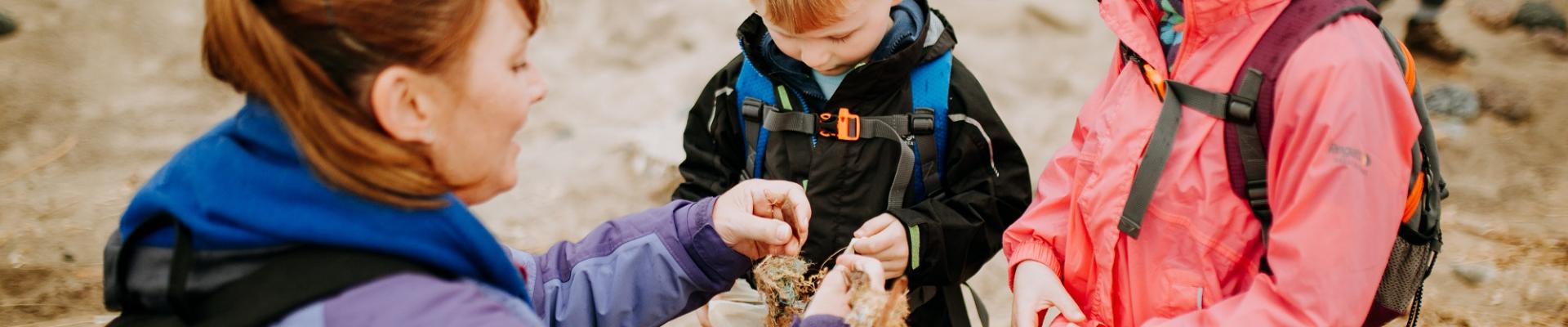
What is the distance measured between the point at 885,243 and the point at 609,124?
169 inches

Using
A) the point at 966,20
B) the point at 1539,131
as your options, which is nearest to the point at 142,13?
the point at 966,20

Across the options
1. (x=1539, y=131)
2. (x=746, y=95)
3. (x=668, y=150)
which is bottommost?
(x=668, y=150)

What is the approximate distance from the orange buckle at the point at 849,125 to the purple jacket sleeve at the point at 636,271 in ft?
2.05

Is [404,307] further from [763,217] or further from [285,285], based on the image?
[763,217]

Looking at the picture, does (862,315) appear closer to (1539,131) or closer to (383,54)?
(383,54)

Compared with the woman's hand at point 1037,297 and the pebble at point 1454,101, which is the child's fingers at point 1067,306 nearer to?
the woman's hand at point 1037,297

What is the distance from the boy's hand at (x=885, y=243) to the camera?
281cm

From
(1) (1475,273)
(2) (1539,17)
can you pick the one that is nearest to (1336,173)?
(1) (1475,273)

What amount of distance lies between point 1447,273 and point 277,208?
4.97 meters

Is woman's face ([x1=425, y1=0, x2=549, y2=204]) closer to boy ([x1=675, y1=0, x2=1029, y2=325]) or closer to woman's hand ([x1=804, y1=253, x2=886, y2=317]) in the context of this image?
woman's hand ([x1=804, y1=253, x2=886, y2=317])

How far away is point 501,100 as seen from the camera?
175 cm

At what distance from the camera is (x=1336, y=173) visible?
1.96m

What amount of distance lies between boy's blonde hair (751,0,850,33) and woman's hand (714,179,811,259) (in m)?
0.47

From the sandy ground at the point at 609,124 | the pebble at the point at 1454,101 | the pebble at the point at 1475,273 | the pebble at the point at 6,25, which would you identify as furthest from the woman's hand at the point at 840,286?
the pebble at the point at 6,25
